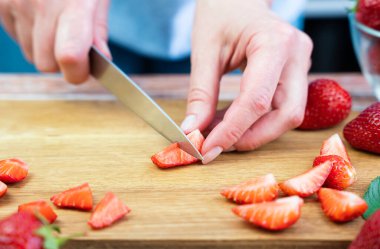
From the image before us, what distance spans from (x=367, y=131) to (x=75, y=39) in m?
0.61

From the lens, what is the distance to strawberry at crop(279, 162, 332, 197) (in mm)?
914

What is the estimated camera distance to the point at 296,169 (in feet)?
3.44

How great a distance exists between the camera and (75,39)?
1202 millimetres

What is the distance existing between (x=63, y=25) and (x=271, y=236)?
26.4 inches

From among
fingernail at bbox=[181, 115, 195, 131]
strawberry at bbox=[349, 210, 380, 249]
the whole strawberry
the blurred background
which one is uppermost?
the whole strawberry

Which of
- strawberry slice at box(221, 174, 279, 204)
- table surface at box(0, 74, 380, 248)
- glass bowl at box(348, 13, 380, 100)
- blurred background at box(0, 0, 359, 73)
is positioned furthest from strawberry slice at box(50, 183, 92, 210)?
blurred background at box(0, 0, 359, 73)

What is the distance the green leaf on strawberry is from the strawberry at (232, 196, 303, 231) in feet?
0.39

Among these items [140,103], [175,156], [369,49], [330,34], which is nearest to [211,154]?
[175,156]

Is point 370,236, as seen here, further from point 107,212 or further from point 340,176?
point 107,212

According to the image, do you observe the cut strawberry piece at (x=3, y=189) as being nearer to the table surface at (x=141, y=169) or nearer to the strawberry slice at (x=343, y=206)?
the table surface at (x=141, y=169)

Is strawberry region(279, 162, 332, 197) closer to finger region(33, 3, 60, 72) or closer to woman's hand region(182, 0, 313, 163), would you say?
woman's hand region(182, 0, 313, 163)

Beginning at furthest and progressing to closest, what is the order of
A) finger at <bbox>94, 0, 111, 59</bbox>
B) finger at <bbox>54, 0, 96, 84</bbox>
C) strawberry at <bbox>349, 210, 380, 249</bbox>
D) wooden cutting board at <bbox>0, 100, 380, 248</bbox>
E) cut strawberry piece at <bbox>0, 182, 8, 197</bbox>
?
1. finger at <bbox>94, 0, 111, 59</bbox>
2. finger at <bbox>54, 0, 96, 84</bbox>
3. cut strawberry piece at <bbox>0, 182, 8, 197</bbox>
4. wooden cutting board at <bbox>0, 100, 380, 248</bbox>
5. strawberry at <bbox>349, 210, 380, 249</bbox>

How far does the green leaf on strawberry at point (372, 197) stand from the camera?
87cm

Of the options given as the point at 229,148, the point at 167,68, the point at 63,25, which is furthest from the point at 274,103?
the point at 167,68
